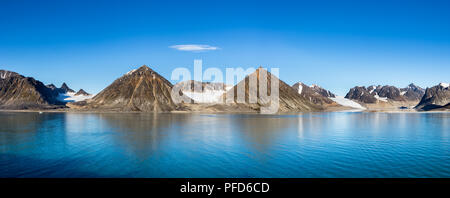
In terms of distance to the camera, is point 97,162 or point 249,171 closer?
point 249,171

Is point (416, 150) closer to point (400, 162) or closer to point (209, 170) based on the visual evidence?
point (400, 162)

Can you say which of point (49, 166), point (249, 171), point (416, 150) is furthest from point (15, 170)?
point (416, 150)

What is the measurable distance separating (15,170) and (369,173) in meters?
31.0
